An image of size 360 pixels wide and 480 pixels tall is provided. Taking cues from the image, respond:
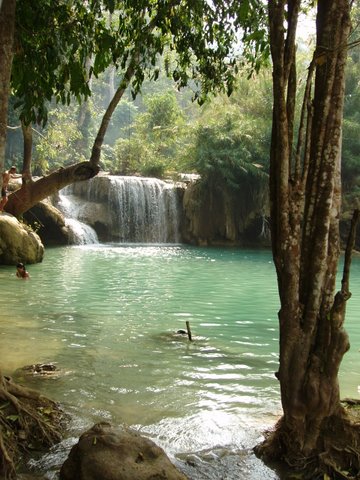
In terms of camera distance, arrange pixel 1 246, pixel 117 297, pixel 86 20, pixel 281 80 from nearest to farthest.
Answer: pixel 281 80, pixel 86 20, pixel 117 297, pixel 1 246

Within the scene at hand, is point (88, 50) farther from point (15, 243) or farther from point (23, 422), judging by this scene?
point (15, 243)

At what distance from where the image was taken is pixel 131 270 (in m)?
16.5

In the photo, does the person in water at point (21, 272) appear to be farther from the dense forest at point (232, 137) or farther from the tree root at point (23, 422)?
the dense forest at point (232, 137)

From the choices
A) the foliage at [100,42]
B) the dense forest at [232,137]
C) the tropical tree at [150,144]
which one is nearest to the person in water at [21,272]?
the foliage at [100,42]

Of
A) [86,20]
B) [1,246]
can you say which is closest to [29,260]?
[1,246]

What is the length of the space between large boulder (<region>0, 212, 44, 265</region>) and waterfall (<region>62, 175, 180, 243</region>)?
9.63 metres

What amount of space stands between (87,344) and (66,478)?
14.1 ft

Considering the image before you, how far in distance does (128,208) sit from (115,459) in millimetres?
23714

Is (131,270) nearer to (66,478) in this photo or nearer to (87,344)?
(87,344)

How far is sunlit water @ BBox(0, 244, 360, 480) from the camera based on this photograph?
4836mm

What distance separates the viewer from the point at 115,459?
345 cm

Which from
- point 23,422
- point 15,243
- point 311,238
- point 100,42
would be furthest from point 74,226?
point 311,238

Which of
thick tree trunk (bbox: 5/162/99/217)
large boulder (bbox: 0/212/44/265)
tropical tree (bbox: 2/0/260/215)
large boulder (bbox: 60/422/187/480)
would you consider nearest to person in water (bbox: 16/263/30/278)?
large boulder (bbox: 0/212/44/265)

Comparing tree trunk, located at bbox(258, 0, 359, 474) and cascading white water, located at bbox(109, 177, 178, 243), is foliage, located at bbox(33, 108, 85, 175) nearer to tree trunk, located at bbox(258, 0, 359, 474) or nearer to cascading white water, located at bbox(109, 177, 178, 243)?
cascading white water, located at bbox(109, 177, 178, 243)
